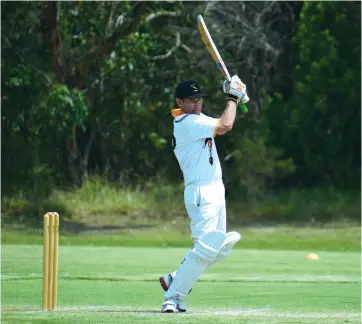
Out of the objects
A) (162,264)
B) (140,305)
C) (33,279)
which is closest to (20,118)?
(162,264)

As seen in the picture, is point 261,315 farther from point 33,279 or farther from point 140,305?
point 33,279

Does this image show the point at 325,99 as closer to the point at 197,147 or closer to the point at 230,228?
the point at 230,228

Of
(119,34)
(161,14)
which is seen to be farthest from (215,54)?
(161,14)

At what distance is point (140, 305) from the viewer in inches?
319

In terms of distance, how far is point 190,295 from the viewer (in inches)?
359

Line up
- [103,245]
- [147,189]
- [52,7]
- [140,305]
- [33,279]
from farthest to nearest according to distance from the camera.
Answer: [147,189], [52,7], [103,245], [33,279], [140,305]

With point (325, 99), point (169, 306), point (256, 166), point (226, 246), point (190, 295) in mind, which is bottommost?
point (169, 306)

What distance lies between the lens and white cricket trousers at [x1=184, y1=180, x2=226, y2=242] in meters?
7.36

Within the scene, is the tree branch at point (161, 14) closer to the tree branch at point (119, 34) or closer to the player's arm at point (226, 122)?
the tree branch at point (119, 34)

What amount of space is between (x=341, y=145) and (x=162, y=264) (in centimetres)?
1004

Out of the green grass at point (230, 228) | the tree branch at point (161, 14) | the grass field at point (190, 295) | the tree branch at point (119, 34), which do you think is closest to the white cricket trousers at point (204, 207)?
the grass field at point (190, 295)

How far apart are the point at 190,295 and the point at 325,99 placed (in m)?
12.7

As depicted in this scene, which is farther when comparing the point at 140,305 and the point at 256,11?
the point at 256,11

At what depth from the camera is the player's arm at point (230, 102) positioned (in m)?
7.33
